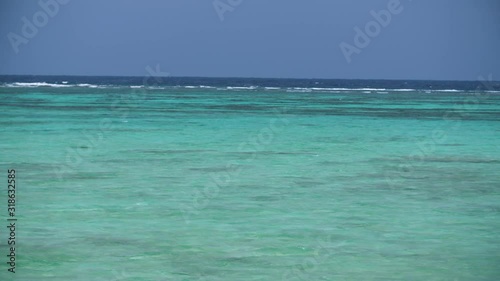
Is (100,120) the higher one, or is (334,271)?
(334,271)

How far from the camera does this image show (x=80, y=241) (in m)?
8.28

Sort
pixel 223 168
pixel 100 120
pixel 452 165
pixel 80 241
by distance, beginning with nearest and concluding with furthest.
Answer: pixel 80 241
pixel 223 168
pixel 452 165
pixel 100 120

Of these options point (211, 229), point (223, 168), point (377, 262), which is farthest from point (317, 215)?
point (223, 168)

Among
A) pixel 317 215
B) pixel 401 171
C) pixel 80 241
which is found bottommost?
pixel 401 171

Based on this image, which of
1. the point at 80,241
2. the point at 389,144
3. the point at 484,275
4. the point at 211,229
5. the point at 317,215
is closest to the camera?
the point at 484,275

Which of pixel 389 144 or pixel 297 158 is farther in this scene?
pixel 389 144

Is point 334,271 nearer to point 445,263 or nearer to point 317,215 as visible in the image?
point 445,263

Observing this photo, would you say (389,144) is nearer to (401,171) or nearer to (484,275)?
(401,171)

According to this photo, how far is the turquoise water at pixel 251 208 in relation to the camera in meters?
7.49

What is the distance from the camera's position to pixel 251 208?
1025 cm

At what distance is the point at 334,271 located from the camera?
7336 mm

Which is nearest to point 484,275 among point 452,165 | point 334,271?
point 334,271

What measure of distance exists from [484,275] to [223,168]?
7.30m

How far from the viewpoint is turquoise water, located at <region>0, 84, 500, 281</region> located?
24.6 ft
